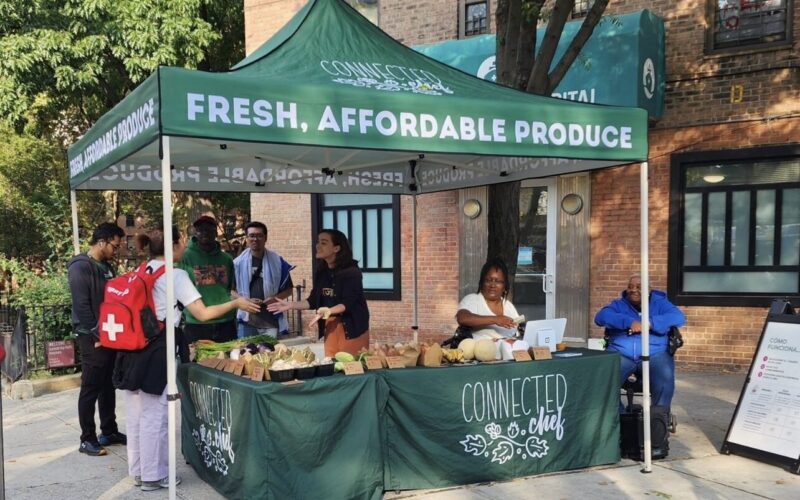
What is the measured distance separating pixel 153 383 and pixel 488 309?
272cm

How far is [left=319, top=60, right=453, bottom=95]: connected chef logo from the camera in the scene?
440 centimetres

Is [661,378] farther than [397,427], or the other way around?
[661,378]

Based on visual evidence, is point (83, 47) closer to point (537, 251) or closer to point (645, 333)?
point (537, 251)

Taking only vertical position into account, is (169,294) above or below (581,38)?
below

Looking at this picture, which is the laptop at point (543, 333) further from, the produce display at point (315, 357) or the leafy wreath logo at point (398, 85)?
the leafy wreath logo at point (398, 85)

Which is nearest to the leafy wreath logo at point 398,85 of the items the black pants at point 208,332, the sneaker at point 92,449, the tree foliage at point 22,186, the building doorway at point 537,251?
the black pants at point 208,332

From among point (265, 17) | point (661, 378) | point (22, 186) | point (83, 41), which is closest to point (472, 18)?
point (265, 17)

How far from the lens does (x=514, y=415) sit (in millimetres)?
4719

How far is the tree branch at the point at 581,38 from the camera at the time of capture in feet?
21.9

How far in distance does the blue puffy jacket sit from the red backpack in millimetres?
3728

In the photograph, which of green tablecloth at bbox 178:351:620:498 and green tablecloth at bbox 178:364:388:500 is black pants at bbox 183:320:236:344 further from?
green tablecloth at bbox 178:364:388:500

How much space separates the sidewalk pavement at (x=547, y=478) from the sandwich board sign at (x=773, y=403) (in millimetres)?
115

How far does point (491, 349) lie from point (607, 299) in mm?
5121

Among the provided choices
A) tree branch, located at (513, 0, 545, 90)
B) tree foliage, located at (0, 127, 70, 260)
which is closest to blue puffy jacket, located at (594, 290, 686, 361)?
tree branch, located at (513, 0, 545, 90)
